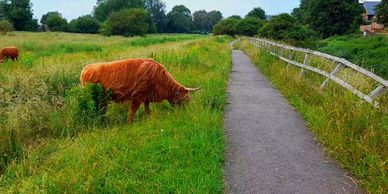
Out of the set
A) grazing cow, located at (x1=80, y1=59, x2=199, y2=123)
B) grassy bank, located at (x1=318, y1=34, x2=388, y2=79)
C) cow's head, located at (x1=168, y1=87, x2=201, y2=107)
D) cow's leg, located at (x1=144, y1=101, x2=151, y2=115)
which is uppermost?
grazing cow, located at (x1=80, y1=59, x2=199, y2=123)

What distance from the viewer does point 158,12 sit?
134 m

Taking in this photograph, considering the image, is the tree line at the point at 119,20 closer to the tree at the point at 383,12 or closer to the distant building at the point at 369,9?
the tree at the point at 383,12

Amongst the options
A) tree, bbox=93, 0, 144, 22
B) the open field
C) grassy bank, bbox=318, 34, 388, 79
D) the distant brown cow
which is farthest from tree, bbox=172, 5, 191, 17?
the open field

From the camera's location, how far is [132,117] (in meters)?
7.56

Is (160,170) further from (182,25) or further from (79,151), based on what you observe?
(182,25)

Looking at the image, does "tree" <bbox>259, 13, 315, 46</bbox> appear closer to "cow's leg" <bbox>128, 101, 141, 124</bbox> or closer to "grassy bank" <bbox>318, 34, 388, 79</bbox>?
"grassy bank" <bbox>318, 34, 388, 79</bbox>

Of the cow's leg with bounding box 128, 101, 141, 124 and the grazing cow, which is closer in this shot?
the grazing cow

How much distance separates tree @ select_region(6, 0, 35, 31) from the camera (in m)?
86.3

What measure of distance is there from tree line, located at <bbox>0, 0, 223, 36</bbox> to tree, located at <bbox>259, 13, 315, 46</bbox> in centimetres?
4636

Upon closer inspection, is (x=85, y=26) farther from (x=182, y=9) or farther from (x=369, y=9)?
(x=369, y=9)

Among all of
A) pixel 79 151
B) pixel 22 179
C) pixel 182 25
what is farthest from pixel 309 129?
pixel 182 25

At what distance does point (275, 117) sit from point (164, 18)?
126m

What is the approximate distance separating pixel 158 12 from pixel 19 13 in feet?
179

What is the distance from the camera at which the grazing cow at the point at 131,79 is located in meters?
7.38
